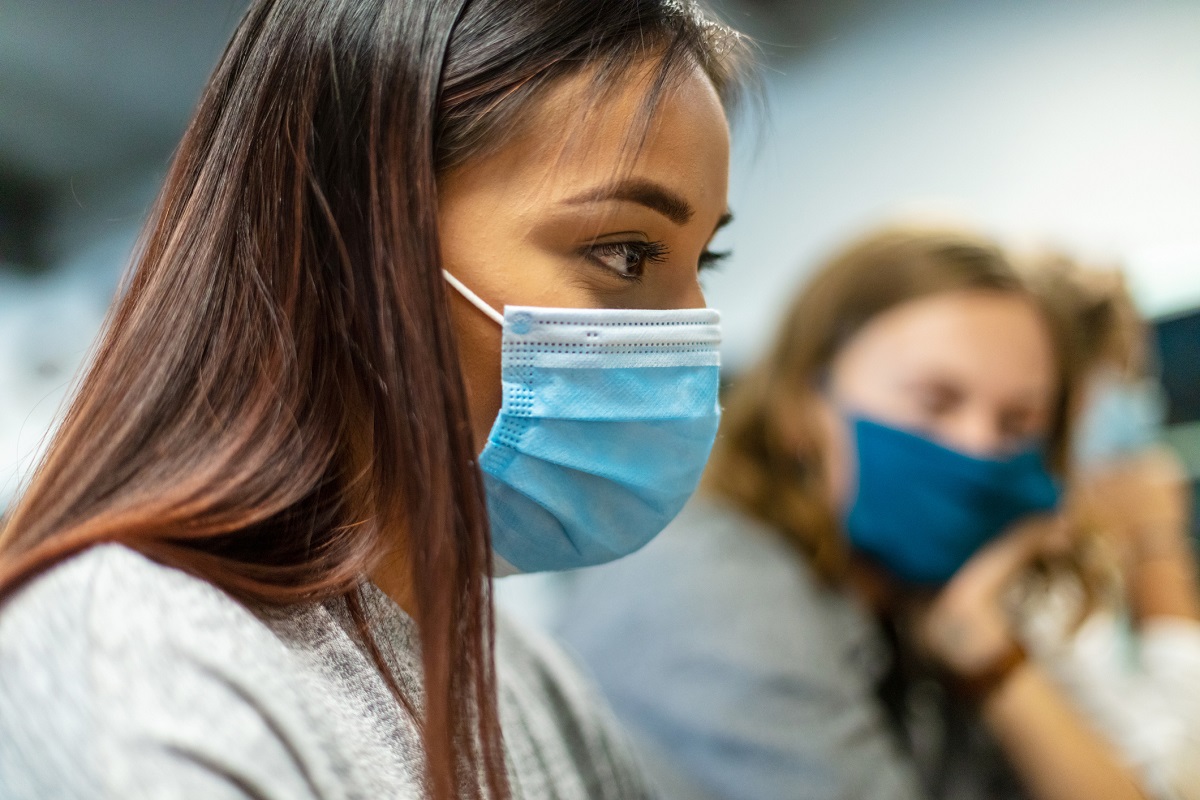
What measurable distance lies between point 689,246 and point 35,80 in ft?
3.88

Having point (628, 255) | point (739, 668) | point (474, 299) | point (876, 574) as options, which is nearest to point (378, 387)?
point (474, 299)

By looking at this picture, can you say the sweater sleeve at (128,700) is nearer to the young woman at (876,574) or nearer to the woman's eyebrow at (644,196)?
the woman's eyebrow at (644,196)

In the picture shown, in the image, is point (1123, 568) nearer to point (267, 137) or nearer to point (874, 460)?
point (874, 460)

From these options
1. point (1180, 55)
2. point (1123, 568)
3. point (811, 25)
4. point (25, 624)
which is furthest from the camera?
point (811, 25)

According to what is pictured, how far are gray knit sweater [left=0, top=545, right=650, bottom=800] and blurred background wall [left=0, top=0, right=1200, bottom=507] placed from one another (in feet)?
1.20

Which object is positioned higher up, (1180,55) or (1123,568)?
(1180,55)

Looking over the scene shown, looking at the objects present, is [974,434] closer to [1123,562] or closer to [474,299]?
[1123,562]

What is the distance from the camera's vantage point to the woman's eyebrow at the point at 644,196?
589mm

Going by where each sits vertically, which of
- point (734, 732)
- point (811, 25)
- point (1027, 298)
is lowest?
point (734, 732)

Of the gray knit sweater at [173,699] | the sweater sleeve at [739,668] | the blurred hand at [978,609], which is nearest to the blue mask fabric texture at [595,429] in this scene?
the gray knit sweater at [173,699]

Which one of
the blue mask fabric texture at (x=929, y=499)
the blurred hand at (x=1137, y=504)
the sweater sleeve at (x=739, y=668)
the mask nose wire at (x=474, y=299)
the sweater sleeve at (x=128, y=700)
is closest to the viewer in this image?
the sweater sleeve at (x=128, y=700)

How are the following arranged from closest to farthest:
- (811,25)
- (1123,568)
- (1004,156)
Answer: (1123,568)
(1004,156)
(811,25)

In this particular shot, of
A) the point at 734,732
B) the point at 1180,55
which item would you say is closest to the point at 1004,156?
the point at 1180,55

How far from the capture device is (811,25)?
2664 mm
